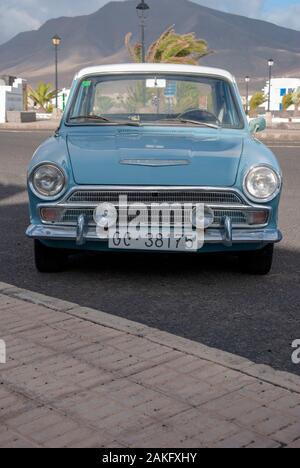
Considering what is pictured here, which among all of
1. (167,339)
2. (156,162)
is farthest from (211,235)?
(167,339)

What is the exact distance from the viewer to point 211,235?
4.91 m

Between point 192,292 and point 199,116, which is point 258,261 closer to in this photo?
point 192,292

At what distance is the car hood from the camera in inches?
191

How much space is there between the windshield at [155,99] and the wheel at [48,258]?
4.56 feet

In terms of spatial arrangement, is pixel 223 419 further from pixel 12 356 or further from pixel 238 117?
pixel 238 117

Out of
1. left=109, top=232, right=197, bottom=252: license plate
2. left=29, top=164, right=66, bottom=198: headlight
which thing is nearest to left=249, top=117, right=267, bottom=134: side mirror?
left=109, top=232, right=197, bottom=252: license plate

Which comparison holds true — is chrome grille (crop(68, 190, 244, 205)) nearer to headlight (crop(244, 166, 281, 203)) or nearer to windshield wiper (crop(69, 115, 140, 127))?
headlight (crop(244, 166, 281, 203))

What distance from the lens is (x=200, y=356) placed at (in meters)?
3.49

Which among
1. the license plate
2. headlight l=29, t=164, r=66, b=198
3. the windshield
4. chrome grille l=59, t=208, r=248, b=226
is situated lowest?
the license plate

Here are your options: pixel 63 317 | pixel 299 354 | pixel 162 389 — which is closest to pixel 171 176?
pixel 63 317

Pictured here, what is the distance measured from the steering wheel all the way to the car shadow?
117 cm

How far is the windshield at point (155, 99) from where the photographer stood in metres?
6.22

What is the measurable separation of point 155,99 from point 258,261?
6.08 ft

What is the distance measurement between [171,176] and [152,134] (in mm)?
840
